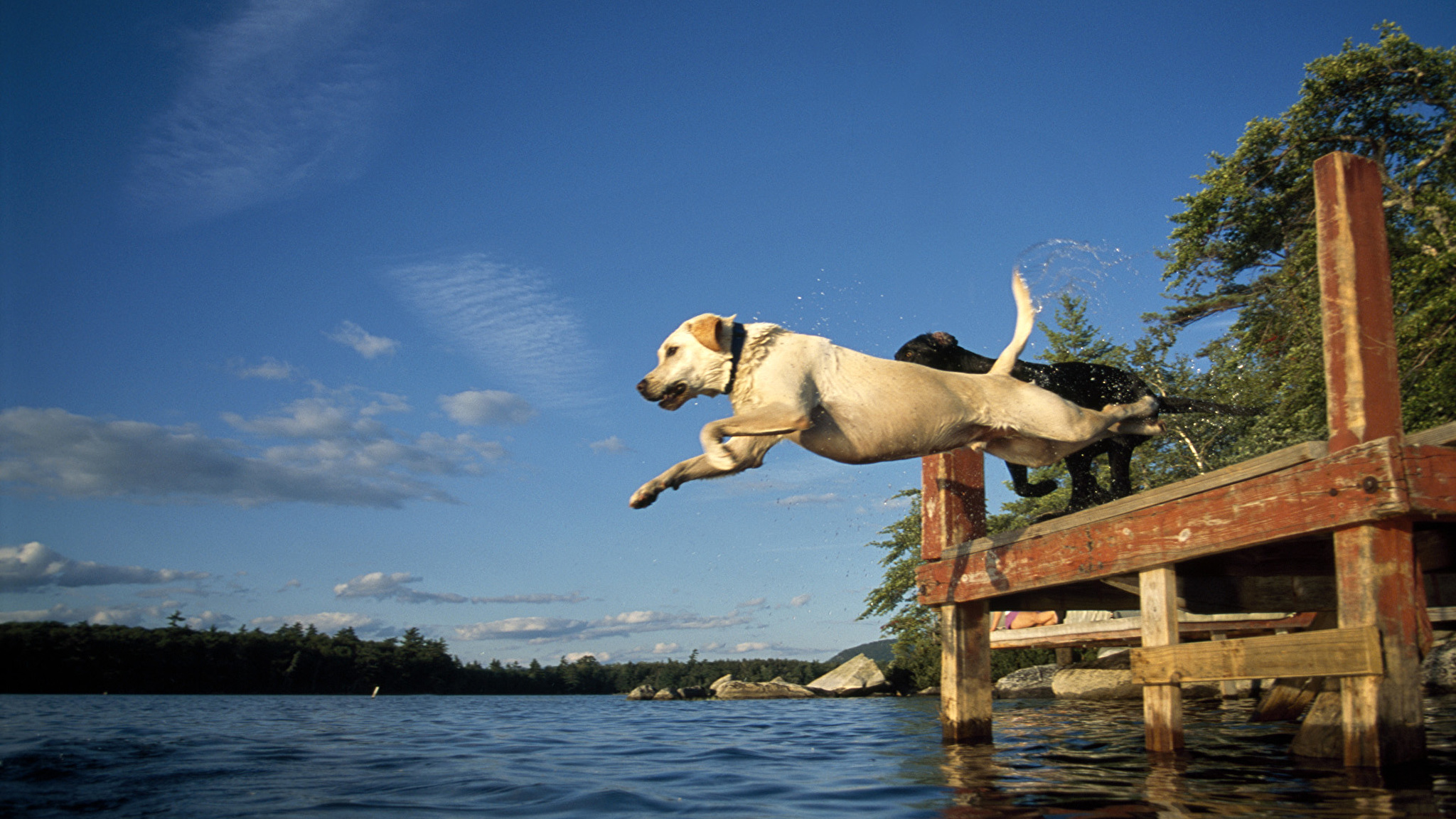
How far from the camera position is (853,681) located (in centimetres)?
3269

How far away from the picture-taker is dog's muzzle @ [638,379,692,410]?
5.60 meters

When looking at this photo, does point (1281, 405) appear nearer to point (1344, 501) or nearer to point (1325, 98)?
point (1325, 98)

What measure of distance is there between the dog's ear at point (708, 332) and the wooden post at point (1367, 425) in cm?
358

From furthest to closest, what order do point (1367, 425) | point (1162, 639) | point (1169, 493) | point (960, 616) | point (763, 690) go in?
point (763, 690) → point (960, 616) → point (1162, 639) → point (1169, 493) → point (1367, 425)

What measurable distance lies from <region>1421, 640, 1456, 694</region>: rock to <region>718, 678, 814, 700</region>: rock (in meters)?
21.1

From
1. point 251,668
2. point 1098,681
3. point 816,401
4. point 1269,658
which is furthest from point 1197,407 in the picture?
point 251,668

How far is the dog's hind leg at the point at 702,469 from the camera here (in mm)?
5133

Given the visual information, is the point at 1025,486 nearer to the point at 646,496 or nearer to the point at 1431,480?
the point at 1431,480

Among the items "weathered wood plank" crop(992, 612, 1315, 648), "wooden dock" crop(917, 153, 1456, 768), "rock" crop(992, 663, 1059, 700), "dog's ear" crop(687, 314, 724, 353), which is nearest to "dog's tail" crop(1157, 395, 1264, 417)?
"wooden dock" crop(917, 153, 1456, 768)

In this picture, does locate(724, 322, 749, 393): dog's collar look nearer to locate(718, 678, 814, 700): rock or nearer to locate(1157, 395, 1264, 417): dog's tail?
locate(1157, 395, 1264, 417): dog's tail

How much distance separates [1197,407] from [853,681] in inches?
1083

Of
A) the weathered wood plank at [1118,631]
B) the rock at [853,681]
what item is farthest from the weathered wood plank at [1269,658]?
the rock at [853,681]

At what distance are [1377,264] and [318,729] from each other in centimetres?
1456

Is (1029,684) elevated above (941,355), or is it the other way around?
(941,355)
